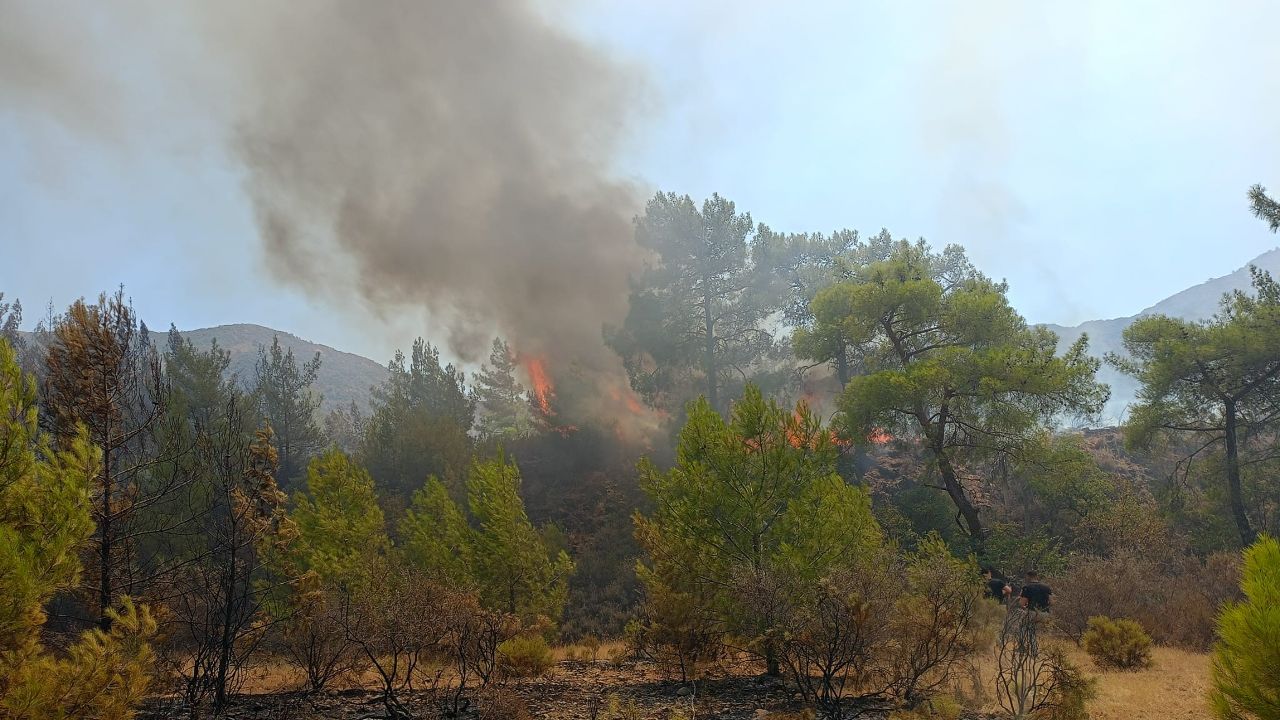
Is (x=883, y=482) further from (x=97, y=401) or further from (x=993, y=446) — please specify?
(x=97, y=401)

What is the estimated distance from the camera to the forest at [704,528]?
29.0 feet

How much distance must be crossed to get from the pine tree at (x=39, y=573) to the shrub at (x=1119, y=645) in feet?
59.6

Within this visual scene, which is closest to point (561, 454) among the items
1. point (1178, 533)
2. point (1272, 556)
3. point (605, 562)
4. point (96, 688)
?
point (605, 562)

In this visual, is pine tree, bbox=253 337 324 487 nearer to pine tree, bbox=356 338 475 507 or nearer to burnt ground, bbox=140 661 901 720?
pine tree, bbox=356 338 475 507

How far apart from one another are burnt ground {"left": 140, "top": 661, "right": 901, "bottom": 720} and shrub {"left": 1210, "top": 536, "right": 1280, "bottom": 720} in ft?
18.4

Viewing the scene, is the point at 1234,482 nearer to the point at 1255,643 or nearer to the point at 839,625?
the point at 839,625

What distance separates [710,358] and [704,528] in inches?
832

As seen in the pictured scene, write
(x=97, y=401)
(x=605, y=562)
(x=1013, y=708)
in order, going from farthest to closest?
(x=605, y=562), (x=1013, y=708), (x=97, y=401)

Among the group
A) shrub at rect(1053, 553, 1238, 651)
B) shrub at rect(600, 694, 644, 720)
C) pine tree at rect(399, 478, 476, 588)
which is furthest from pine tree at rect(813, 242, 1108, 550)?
pine tree at rect(399, 478, 476, 588)

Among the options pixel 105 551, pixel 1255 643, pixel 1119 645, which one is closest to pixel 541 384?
pixel 105 551

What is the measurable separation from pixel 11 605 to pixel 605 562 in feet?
89.4

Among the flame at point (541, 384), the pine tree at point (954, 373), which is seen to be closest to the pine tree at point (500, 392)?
the flame at point (541, 384)

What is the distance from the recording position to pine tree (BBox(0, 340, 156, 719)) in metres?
5.94

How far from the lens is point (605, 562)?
31.5 m
